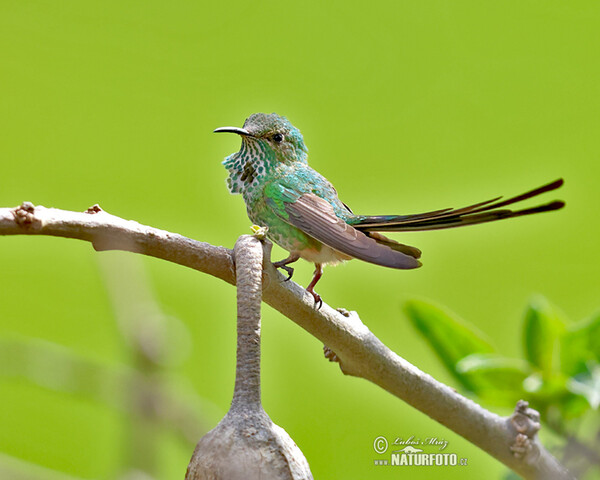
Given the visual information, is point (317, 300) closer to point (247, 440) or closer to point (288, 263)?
point (288, 263)

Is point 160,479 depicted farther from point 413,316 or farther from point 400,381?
point 413,316

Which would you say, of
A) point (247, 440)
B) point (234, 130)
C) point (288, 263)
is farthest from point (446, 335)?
point (247, 440)

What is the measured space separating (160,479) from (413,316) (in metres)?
0.65

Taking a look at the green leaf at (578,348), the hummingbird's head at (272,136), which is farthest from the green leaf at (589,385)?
the hummingbird's head at (272,136)

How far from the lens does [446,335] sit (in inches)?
41.4

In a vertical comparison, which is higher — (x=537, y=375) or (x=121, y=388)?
(x=537, y=375)

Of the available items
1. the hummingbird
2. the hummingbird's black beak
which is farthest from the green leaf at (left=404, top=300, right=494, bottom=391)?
the hummingbird's black beak

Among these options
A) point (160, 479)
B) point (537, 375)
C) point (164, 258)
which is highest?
point (537, 375)

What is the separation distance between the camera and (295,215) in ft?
2.47

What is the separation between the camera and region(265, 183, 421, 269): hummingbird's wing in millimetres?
653

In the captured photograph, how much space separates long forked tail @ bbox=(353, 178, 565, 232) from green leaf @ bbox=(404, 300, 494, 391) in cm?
32

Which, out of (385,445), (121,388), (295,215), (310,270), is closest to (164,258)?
(121,388)

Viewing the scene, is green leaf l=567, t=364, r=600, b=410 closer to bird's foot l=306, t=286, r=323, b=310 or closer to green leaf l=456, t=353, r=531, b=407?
green leaf l=456, t=353, r=531, b=407

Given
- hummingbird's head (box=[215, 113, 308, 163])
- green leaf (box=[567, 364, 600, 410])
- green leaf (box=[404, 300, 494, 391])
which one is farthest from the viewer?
green leaf (box=[404, 300, 494, 391])
